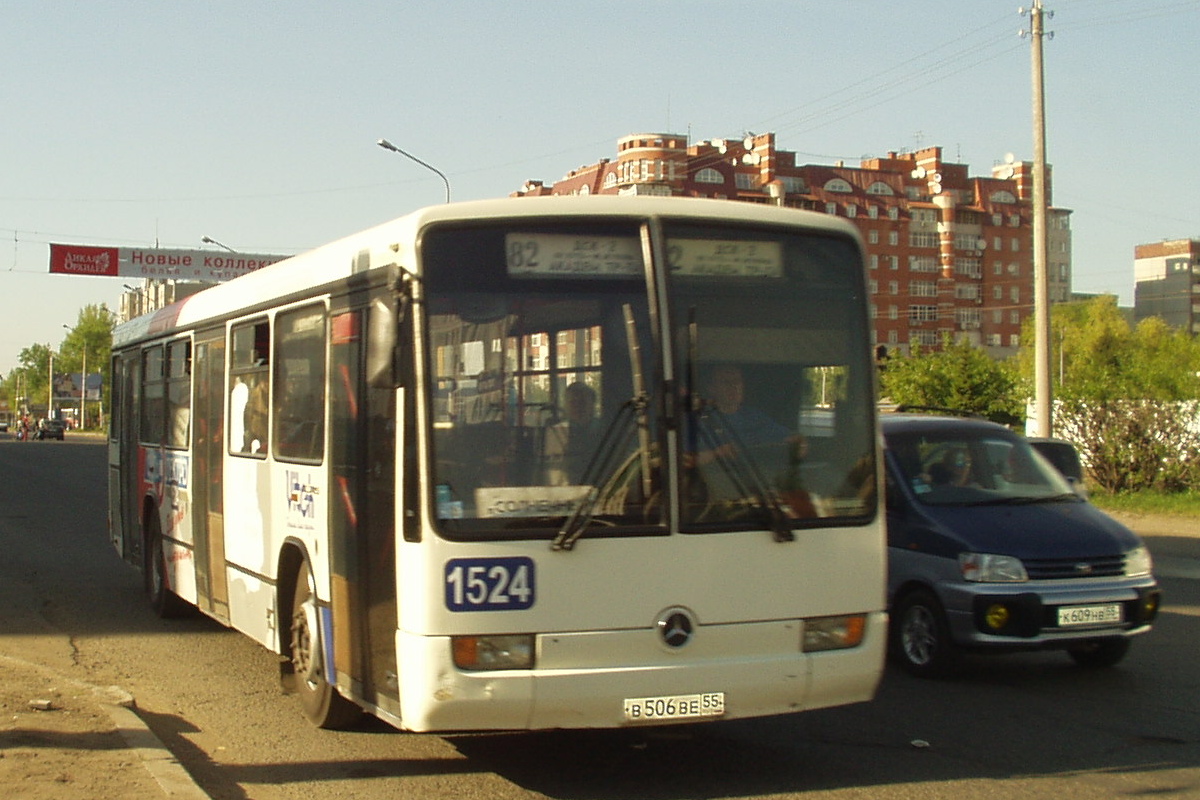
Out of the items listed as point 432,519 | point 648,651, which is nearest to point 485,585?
point 432,519

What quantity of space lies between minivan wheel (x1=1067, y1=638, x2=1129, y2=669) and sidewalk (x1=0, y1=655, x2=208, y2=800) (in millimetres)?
5936

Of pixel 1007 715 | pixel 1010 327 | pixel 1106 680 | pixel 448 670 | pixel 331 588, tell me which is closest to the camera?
pixel 448 670

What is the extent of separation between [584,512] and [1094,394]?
22.3m

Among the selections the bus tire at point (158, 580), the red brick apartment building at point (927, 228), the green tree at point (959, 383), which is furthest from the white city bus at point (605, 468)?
the red brick apartment building at point (927, 228)

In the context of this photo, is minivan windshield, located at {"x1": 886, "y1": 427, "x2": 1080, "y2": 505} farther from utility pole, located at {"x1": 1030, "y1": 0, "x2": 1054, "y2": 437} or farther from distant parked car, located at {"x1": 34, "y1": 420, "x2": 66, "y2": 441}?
distant parked car, located at {"x1": 34, "y1": 420, "x2": 66, "y2": 441}

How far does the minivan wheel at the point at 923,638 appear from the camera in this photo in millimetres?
9297

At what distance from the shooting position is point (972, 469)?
33.1 feet

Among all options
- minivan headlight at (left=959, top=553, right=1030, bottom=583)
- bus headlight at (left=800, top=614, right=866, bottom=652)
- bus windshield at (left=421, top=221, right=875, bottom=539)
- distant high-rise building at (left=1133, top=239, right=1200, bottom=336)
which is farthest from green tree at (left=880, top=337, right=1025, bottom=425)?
distant high-rise building at (left=1133, top=239, right=1200, bottom=336)

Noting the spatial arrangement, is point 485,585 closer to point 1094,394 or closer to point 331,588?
point 331,588

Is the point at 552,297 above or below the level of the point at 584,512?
above

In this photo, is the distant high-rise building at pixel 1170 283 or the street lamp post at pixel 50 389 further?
the distant high-rise building at pixel 1170 283

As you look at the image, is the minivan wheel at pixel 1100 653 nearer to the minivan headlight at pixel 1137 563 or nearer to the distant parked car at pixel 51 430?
the minivan headlight at pixel 1137 563

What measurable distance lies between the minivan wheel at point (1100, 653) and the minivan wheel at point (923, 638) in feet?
3.10

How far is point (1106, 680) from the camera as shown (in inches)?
370
